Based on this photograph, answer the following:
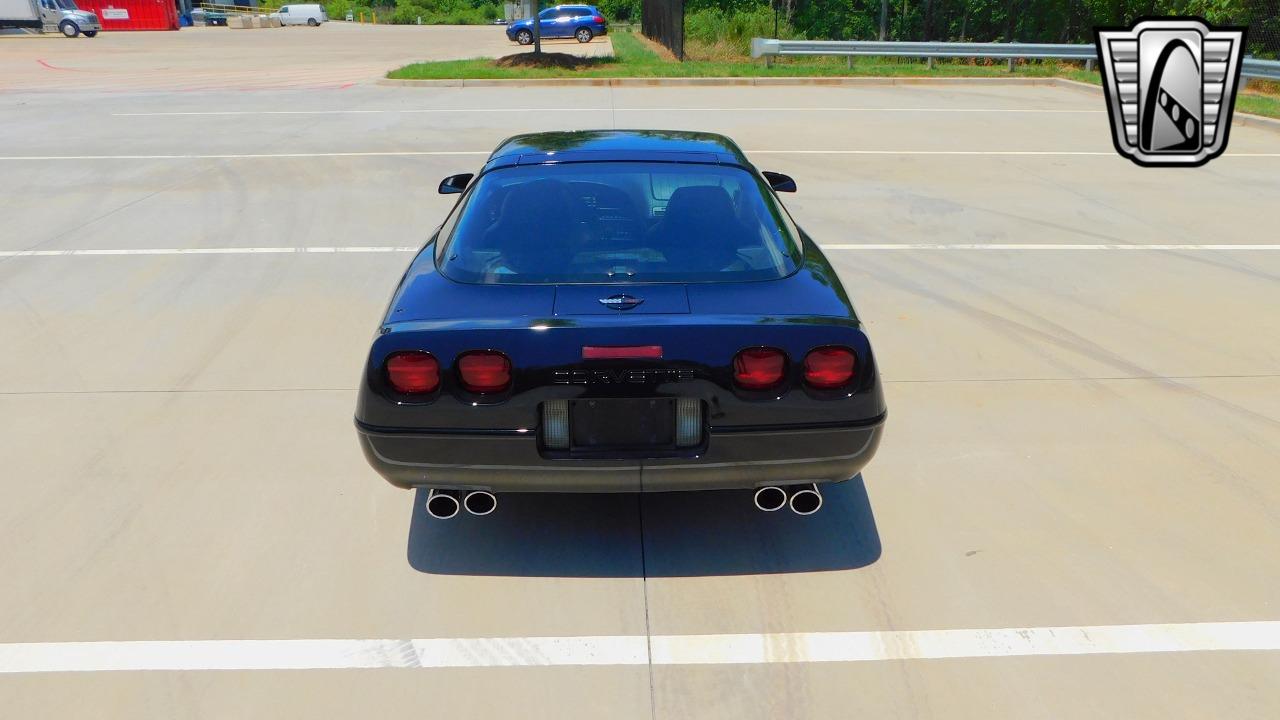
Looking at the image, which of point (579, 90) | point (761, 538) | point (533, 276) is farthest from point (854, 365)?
point (579, 90)

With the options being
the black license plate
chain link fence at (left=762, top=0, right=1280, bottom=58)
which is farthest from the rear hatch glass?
chain link fence at (left=762, top=0, right=1280, bottom=58)

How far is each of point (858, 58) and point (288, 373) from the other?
24.2 m

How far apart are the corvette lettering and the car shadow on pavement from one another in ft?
2.58

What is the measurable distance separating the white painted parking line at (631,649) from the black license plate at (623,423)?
624mm

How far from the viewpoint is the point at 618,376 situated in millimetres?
3135

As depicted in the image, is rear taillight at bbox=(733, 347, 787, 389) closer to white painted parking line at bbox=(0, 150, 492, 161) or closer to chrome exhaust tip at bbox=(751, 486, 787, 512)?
chrome exhaust tip at bbox=(751, 486, 787, 512)

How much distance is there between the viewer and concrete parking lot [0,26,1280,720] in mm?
2973

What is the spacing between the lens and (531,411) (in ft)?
10.5

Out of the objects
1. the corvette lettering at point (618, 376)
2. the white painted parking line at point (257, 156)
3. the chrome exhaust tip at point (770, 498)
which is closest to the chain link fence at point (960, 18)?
the white painted parking line at point (257, 156)

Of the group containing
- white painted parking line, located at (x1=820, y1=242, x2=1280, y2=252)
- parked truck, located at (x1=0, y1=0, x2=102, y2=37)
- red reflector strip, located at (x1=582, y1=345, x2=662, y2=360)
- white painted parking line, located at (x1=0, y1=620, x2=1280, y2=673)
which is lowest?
white painted parking line, located at (x1=0, y1=620, x2=1280, y2=673)

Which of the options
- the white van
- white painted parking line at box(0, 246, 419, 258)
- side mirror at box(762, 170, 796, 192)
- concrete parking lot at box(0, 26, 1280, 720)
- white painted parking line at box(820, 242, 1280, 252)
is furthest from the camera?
the white van

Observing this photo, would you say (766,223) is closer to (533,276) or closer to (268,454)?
(533,276)

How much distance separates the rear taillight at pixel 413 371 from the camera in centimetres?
321

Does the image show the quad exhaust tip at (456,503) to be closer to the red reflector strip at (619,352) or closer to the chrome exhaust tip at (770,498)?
the red reflector strip at (619,352)
